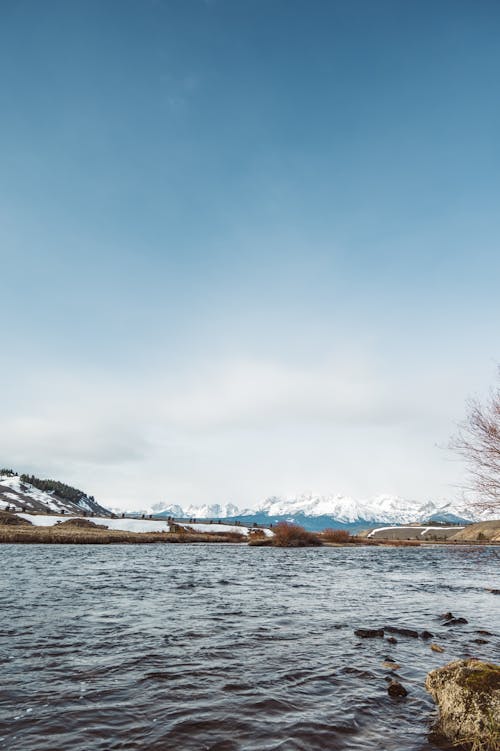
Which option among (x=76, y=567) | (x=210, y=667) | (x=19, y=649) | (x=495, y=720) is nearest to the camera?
(x=495, y=720)

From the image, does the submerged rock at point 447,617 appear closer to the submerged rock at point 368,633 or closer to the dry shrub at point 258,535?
the submerged rock at point 368,633

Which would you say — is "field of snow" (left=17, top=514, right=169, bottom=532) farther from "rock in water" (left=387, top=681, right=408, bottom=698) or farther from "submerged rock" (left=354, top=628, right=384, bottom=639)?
"rock in water" (left=387, top=681, right=408, bottom=698)

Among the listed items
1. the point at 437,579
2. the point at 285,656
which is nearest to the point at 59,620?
the point at 285,656

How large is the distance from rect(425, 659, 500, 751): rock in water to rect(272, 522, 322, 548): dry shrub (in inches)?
3022

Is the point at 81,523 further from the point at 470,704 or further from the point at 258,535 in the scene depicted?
the point at 470,704

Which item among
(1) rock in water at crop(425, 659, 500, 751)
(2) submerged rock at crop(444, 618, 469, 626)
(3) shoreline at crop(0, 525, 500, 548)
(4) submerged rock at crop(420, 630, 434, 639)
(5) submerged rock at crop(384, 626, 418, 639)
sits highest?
(1) rock in water at crop(425, 659, 500, 751)

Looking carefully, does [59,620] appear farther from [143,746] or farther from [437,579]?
[437,579]

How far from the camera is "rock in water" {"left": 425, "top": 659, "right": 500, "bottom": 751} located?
272 inches

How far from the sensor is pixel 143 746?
21.8 ft

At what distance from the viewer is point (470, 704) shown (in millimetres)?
7375

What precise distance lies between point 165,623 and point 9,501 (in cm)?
17718

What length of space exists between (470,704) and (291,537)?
7800 cm

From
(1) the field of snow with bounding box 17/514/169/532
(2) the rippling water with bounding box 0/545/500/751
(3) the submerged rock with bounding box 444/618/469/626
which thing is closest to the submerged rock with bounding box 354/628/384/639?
(2) the rippling water with bounding box 0/545/500/751

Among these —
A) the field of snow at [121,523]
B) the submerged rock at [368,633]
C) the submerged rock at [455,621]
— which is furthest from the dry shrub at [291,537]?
the submerged rock at [368,633]
